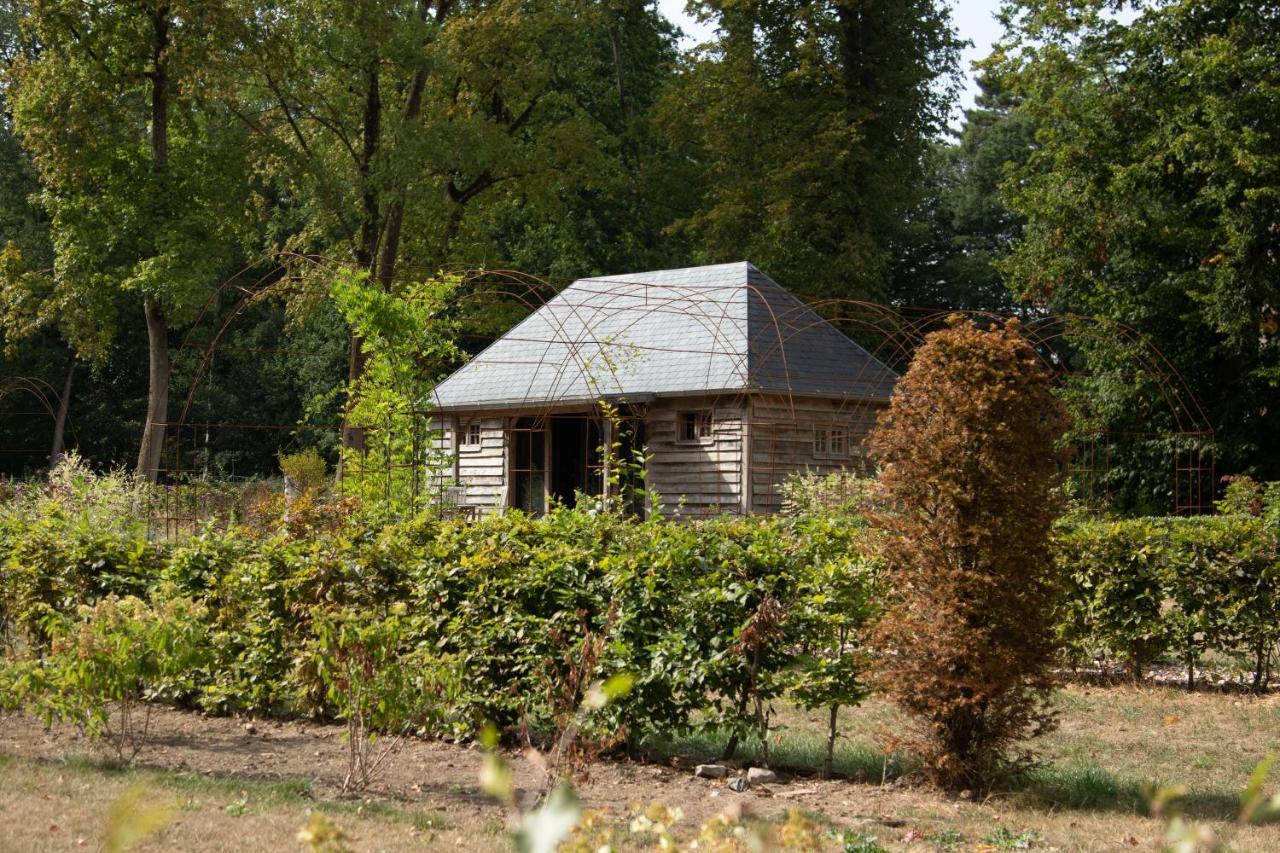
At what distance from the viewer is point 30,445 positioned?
136 ft

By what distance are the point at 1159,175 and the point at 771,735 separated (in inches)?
746

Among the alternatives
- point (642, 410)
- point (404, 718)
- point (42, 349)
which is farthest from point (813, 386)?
point (42, 349)

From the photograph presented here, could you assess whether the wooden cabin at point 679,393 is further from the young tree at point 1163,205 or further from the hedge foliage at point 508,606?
the hedge foliage at point 508,606

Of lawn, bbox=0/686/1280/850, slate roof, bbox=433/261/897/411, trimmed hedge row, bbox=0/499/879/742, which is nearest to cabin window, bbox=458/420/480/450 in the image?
slate roof, bbox=433/261/897/411

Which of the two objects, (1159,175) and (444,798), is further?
(1159,175)

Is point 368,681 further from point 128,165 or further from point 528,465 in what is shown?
point 128,165

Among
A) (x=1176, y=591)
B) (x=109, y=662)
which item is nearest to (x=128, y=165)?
(x=109, y=662)

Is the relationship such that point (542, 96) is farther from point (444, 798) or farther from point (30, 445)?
point (444, 798)

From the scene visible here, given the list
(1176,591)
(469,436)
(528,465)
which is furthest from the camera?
(469,436)

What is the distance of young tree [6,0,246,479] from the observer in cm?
2408

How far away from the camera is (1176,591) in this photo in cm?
1110

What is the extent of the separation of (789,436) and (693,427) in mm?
1724

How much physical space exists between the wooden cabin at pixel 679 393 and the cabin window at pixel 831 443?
26 millimetres

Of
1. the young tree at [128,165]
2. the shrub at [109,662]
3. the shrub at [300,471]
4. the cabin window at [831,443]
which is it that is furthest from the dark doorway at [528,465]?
the shrub at [109,662]
